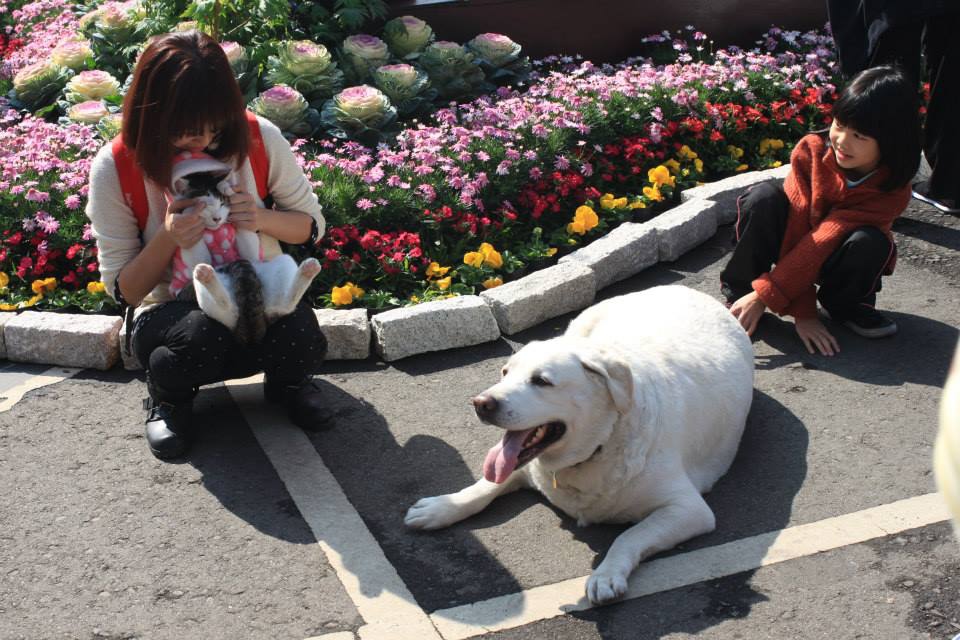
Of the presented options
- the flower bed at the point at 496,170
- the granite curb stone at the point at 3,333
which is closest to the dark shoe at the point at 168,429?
the flower bed at the point at 496,170

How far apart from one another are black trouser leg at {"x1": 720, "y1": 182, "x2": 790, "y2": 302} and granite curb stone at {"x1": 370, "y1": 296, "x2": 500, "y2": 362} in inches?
47.0

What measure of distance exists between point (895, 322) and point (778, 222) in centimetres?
74

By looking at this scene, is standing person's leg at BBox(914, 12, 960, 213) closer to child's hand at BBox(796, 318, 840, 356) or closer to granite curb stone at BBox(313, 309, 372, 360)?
child's hand at BBox(796, 318, 840, 356)

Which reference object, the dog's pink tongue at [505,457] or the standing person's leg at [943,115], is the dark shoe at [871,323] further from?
the dog's pink tongue at [505,457]

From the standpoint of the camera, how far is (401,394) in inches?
181

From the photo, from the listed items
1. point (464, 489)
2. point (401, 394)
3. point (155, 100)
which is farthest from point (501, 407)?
point (155, 100)

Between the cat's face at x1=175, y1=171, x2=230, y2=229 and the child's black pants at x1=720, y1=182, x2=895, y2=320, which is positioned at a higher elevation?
the cat's face at x1=175, y1=171, x2=230, y2=229

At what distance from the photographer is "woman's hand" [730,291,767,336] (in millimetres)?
4953

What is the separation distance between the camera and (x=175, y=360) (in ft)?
12.8

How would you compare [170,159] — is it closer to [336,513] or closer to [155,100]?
[155,100]

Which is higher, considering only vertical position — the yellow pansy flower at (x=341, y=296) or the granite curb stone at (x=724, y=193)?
the yellow pansy flower at (x=341, y=296)

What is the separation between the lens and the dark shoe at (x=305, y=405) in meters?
4.26

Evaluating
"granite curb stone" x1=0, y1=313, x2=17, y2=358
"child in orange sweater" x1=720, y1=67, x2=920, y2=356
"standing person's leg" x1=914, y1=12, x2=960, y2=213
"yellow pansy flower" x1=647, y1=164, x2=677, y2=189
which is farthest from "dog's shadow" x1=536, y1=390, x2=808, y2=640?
"granite curb stone" x1=0, y1=313, x2=17, y2=358

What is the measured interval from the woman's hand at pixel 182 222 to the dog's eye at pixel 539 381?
1.38 m
